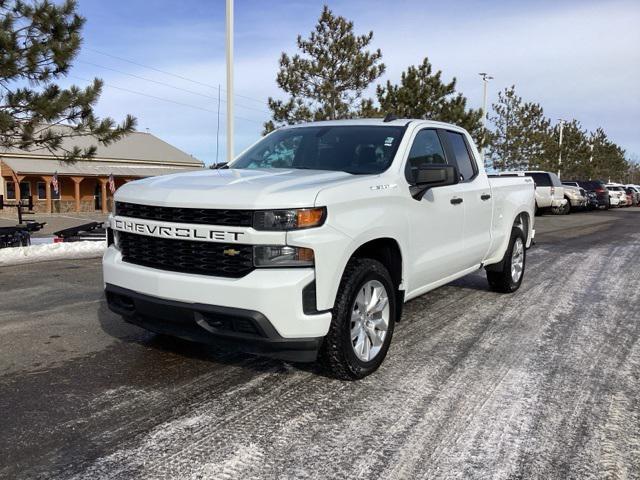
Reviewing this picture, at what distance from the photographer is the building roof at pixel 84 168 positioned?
1437 inches

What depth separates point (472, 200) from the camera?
18.1 ft

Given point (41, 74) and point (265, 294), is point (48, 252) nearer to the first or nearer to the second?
point (41, 74)

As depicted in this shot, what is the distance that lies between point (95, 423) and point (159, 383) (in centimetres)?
65

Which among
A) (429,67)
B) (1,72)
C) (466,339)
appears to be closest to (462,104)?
(429,67)

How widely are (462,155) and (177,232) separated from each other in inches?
133

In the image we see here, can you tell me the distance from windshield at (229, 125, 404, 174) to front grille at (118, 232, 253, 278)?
4.68ft

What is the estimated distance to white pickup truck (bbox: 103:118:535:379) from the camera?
11.0ft

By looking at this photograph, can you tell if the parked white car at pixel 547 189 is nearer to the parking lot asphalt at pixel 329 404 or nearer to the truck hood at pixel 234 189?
the parking lot asphalt at pixel 329 404

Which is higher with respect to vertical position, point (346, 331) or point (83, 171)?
point (83, 171)

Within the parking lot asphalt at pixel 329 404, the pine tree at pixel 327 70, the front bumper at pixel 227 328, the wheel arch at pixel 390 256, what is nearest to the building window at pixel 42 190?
the pine tree at pixel 327 70

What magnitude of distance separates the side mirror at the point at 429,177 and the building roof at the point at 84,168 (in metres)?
32.9

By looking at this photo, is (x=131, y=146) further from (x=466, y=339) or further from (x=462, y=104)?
(x=466, y=339)

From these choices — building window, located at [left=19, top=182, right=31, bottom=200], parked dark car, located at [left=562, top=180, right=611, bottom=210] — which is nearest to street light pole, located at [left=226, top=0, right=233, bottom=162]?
parked dark car, located at [left=562, top=180, right=611, bottom=210]

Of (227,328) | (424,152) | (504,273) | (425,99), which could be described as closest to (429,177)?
(424,152)
